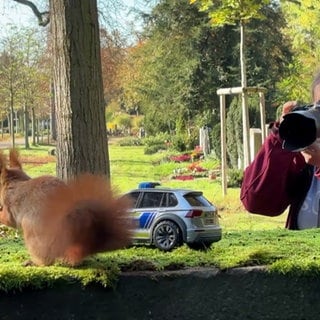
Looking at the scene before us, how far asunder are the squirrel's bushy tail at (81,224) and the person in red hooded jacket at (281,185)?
0.56 metres

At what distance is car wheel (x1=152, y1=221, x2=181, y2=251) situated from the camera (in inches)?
140

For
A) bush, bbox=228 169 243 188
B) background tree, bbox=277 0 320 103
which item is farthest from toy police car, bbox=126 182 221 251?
background tree, bbox=277 0 320 103

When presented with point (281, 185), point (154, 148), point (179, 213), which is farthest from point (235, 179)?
point (154, 148)

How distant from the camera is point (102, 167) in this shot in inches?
174

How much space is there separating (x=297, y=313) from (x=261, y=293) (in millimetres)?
129

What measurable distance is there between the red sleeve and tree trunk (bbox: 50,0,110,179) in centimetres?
279

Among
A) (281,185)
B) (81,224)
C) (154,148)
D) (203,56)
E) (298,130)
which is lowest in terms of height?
(154,148)

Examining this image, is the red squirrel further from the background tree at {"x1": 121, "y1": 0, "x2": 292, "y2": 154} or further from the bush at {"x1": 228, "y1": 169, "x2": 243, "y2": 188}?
the background tree at {"x1": 121, "y1": 0, "x2": 292, "y2": 154}

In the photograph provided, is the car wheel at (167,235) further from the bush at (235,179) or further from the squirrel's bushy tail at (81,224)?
the bush at (235,179)

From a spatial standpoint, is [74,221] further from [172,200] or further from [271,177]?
[172,200]

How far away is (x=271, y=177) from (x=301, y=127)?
260 mm

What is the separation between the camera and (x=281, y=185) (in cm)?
155

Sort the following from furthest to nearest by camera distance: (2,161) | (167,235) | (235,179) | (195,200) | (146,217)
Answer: (235,179), (195,200), (146,217), (167,235), (2,161)

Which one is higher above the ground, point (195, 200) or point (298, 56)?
point (298, 56)
